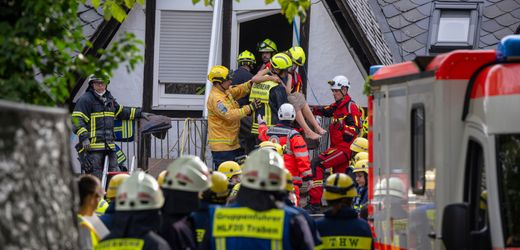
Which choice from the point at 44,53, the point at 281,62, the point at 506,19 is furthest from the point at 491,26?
the point at 44,53

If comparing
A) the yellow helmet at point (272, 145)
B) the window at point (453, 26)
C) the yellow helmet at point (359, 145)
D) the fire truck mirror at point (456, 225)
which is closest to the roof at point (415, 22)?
the window at point (453, 26)

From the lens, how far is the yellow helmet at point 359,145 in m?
17.4

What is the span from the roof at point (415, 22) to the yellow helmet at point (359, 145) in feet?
20.3

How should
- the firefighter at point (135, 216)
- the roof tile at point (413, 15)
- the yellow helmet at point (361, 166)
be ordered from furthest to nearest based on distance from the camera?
1. the roof tile at point (413, 15)
2. the yellow helmet at point (361, 166)
3. the firefighter at point (135, 216)

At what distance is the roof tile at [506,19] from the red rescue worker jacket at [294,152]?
825 centimetres

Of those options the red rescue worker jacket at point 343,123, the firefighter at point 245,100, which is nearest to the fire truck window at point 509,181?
the red rescue worker jacket at point 343,123

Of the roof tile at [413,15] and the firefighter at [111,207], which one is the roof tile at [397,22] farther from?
the firefighter at [111,207]

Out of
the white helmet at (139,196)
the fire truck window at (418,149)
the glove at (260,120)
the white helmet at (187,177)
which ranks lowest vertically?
the white helmet at (139,196)

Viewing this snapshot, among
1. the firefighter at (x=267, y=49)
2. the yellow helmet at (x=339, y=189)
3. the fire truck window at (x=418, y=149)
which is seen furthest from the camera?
the firefighter at (x=267, y=49)

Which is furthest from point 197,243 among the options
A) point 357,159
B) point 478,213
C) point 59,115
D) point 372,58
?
point 372,58

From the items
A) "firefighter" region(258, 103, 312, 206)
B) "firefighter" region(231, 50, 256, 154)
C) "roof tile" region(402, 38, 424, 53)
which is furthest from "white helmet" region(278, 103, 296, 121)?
"roof tile" region(402, 38, 424, 53)

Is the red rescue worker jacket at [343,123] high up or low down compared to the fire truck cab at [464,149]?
up

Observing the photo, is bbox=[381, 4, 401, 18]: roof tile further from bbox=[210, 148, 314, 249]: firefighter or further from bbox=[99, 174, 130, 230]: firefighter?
bbox=[210, 148, 314, 249]: firefighter

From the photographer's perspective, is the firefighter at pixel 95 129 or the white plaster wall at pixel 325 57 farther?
the white plaster wall at pixel 325 57
